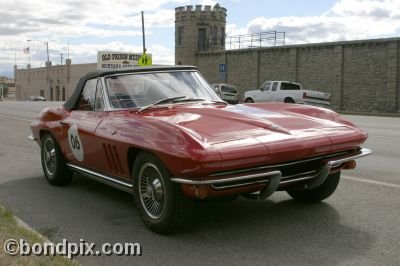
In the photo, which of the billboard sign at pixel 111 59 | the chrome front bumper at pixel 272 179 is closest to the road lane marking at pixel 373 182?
the chrome front bumper at pixel 272 179

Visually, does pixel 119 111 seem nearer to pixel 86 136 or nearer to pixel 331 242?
pixel 86 136

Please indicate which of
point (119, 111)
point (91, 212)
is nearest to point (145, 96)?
point (119, 111)

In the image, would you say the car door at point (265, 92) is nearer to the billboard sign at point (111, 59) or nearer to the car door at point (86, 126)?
the billboard sign at point (111, 59)

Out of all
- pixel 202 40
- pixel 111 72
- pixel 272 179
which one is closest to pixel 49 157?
pixel 111 72

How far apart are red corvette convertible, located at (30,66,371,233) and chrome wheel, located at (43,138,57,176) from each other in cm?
44

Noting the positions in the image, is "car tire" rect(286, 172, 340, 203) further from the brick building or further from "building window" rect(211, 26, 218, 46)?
"building window" rect(211, 26, 218, 46)

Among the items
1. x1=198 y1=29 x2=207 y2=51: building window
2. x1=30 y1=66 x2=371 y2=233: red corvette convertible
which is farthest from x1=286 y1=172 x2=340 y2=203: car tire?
x1=198 y1=29 x2=207 y2=51: building window

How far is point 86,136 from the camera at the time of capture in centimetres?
590

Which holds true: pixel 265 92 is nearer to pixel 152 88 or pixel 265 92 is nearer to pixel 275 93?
pixel 275 93

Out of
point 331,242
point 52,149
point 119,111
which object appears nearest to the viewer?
point 331,242

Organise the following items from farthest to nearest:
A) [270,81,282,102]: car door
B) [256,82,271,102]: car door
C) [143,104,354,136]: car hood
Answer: [256,82,271,102]: car door, [270,81,282,102]: car door, [143,104,354,136]: car hood

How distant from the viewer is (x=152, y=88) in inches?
233

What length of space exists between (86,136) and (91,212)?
856 mm

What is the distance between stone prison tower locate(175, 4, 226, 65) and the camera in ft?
182
